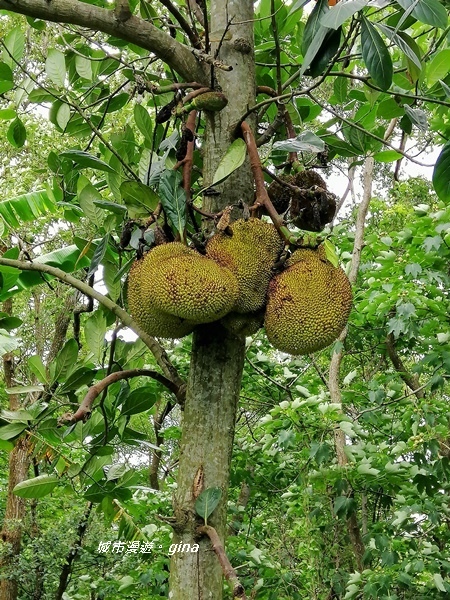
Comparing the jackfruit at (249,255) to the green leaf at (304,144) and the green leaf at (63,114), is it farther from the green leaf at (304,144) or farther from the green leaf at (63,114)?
the green leaf at (63,114)

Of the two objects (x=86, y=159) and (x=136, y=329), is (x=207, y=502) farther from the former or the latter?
(x=86, y=159)

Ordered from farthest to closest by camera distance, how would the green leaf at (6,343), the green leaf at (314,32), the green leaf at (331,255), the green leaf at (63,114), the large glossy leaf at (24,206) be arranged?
the large glossy leaf at (24,206) → the green leaf at (6,343) → the green leaf at (63,114) → the green leaf at (331,255) → the green leaf at (314,32)

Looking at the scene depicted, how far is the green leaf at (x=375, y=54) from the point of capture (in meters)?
0.78

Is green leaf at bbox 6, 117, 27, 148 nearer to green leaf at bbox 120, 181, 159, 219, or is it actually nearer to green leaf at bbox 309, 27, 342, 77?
green leaf at bbox 120, 181, 159, 219

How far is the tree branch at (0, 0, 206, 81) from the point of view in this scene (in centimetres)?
83

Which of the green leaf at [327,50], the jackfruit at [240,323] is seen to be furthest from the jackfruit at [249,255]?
the green leaf at [327,50]

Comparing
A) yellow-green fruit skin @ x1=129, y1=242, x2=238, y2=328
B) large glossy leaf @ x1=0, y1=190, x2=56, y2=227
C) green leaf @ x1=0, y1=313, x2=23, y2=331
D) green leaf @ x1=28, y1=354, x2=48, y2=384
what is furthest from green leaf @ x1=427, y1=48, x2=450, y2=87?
large glossy leaf @ x1=0, y1=190, x2=56, y2=227

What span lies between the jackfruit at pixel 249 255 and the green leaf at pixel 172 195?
72mm

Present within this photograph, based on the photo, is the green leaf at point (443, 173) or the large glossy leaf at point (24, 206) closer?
the green leaf at point (443, 173)

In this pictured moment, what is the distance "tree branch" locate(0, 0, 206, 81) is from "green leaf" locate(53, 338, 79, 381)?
522 mm

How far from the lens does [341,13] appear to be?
61 cm

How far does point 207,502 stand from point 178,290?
0.27m

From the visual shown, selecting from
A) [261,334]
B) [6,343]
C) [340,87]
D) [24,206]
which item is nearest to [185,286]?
[340,87]

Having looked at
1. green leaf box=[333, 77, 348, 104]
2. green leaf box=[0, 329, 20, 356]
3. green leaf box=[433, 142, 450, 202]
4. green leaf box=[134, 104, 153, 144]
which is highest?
green leaf box=[333, 77, 348, 104]
